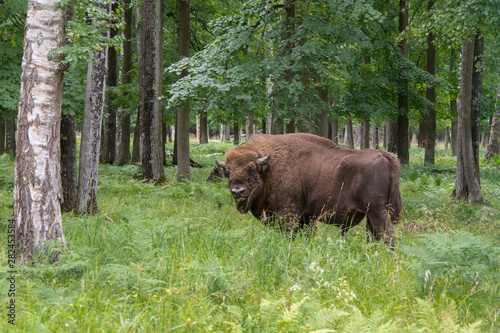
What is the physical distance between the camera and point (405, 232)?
6.75 meters

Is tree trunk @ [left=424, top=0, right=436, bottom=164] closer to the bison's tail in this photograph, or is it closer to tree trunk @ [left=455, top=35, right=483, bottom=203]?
tree trunk @ [left=455, top=35, right=483, bottom=203]

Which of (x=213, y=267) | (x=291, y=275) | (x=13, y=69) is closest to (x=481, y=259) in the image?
(x=291, y=275)

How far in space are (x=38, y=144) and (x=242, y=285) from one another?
2.62 m

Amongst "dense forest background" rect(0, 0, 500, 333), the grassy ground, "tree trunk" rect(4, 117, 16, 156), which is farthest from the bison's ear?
"tree trunk" rect(4, 117, 16, 156)

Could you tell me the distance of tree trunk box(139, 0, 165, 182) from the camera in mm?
12023

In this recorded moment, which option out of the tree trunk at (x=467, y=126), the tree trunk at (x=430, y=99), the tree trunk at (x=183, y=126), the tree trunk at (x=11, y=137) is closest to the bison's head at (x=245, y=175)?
the tree trunk at (x=467, y=126)

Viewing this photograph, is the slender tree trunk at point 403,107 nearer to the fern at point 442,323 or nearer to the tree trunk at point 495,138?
the tree trunk at point 495,138

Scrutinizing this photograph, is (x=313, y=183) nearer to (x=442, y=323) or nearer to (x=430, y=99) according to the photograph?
(x=442, y=323)

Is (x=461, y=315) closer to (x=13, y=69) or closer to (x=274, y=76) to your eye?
(x=274, y=76)

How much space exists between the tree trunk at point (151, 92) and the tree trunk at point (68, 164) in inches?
172

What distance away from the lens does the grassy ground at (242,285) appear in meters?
3.31

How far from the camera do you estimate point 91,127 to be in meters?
7.20

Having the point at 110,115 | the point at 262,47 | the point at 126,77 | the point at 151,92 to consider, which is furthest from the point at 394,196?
the point at 126,77

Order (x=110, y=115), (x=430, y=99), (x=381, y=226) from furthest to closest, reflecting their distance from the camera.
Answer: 1. (x=430, y=99)
2. (x=110, y=115)
3. (x=381, y=226)
